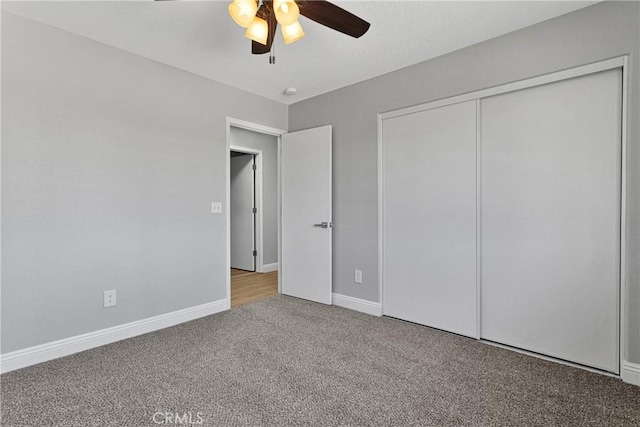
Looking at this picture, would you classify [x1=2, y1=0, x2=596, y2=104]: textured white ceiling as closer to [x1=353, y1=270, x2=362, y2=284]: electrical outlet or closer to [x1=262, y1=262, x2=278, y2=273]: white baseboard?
[x1=353, y1=270, x2=362, y2=284]: electrical outlet

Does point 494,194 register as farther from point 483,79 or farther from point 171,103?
point 171,103

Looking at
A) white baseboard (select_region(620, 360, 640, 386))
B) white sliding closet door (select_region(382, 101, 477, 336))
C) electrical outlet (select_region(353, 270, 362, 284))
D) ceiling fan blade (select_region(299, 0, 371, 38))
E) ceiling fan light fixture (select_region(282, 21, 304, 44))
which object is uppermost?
ceiling fan blade (select_region(299, 0, 371, 38))

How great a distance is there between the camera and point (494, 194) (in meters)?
2.50

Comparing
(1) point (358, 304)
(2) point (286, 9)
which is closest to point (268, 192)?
(1) point (358, 304)

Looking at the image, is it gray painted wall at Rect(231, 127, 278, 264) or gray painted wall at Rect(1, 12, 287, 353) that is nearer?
gray painted wall at Rect(1, 12, 287, 353)

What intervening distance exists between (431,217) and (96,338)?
292 cm

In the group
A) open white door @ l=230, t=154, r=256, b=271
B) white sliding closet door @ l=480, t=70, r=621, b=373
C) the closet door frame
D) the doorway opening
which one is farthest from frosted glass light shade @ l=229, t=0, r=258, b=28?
open white door @ l=230, t=154, r=256, b=271

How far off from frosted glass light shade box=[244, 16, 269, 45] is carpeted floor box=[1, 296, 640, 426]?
2051 millimetres

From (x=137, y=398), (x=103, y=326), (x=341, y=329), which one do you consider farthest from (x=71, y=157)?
(x=341, y=329)

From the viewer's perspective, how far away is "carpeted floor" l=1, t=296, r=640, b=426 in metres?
1.64

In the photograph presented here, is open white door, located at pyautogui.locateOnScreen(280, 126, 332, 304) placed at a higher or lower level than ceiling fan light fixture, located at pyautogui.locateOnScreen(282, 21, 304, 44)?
lower

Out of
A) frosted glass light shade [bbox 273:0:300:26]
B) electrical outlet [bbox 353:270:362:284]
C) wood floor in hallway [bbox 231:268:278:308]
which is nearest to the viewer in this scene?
frosted glass light shade [bbox 273:0:300:26]

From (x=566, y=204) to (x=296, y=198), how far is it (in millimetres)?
2574

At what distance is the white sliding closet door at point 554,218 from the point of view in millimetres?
2049
